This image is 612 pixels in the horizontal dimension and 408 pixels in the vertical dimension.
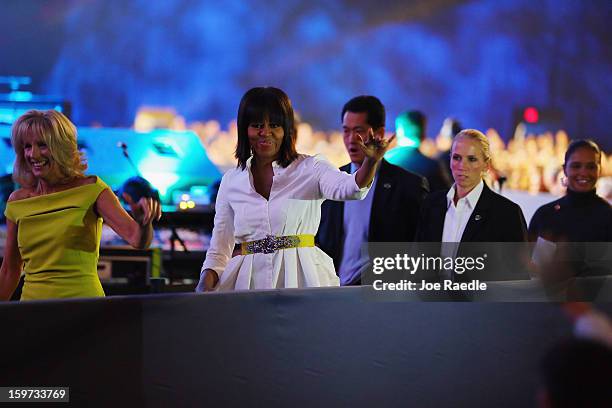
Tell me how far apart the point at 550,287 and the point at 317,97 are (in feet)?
18.4

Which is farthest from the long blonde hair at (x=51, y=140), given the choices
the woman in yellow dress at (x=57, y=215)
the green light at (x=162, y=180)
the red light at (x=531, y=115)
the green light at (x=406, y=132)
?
the red light at (x=531, y=115)

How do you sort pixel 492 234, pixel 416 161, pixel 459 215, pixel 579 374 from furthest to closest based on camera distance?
pixel 416 161 < pixel 459 215 < pixel 492 234 < pixel 579 374

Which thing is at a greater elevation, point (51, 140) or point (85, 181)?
point (51, 140)

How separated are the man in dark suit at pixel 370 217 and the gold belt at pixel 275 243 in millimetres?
1046

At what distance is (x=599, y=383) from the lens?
4.12ft

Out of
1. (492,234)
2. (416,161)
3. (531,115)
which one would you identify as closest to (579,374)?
(492,234)

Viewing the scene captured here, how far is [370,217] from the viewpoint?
15.5ft

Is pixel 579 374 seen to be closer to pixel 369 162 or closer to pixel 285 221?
pixel 369 162

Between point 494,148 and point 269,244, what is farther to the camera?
point 494,148

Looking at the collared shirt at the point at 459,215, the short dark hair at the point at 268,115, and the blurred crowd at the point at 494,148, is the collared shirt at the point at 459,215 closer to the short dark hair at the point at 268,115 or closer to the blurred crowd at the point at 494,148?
the short dark hair at the point at 268,115

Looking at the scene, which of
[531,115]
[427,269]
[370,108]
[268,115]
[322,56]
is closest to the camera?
[268,115]

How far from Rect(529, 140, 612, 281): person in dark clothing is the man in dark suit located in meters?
0.61

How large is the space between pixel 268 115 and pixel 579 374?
2355 millimetres

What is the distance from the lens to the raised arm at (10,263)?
319 cm
